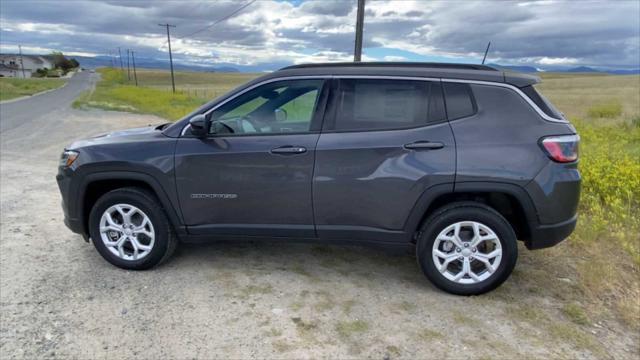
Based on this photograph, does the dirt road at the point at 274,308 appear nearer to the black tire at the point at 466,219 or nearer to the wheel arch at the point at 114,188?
the black tire at the point at 466,219

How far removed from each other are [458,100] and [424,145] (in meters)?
0.45

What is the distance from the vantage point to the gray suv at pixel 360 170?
10.5 ft

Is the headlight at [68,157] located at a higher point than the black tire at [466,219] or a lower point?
higher

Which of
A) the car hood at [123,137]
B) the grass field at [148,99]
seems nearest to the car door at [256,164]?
the car hood at [123,137]

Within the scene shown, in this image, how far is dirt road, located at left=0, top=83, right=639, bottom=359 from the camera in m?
2.77

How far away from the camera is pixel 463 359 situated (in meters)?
2.67

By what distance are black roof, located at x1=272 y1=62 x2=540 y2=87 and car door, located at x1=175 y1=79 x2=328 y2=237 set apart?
4.6 inches

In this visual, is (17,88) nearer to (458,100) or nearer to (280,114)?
(280,114)

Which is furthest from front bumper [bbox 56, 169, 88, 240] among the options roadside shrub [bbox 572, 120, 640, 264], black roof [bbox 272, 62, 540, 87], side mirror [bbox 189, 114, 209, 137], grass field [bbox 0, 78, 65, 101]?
grass field [bbox 0, 78, 65, 101]

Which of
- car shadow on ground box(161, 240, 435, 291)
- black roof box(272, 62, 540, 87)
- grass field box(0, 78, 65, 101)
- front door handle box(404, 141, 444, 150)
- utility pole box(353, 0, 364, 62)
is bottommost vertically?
grass field box(0, 78, 65, 101)

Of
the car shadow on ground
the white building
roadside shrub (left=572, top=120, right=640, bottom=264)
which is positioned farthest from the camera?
the white building

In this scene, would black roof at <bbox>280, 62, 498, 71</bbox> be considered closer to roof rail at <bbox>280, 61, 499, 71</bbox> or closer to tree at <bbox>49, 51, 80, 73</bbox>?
roof rail at <bbox>280, 61, 499, 71</bbox>

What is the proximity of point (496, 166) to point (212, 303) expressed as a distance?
234 centimetres

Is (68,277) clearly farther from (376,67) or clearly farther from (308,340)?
(376,67)
